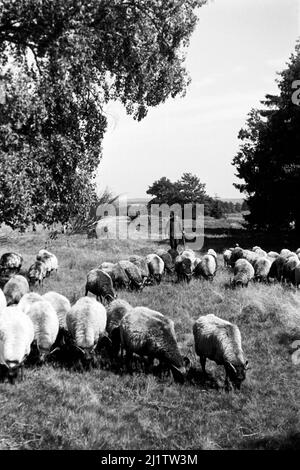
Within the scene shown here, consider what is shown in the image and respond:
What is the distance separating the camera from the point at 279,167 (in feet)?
120

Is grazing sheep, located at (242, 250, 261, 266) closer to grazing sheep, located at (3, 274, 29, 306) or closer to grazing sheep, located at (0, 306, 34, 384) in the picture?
grazing sheep, located at (3, 274, 29, 306)

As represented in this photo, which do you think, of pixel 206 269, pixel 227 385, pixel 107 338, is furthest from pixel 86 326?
pixel 206 269

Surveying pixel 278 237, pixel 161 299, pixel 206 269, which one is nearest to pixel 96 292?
pixel 161 299

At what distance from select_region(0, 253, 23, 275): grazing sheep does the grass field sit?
1058 centimetres

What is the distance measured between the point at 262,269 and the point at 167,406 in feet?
43.4

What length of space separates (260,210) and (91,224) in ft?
49.0

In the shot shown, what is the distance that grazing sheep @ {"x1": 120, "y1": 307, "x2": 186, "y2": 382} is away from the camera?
992 centimetres

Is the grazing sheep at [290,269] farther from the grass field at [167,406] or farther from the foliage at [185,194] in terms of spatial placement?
the foliage at [185,194]

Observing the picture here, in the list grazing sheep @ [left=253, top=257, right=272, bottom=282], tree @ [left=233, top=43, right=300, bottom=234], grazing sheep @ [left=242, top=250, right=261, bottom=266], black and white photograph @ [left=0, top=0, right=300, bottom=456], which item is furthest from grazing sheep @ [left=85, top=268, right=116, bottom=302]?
tree @ [left=233, top=43, right=300, bottom=234]

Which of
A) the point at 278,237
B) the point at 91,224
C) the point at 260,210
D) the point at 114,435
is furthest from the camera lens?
the point at 278,237

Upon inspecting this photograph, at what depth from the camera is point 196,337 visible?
10711 mm

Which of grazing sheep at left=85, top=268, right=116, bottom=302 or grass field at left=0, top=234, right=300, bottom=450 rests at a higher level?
grazing sheep at left=85, top=268, right=116, bottom=302

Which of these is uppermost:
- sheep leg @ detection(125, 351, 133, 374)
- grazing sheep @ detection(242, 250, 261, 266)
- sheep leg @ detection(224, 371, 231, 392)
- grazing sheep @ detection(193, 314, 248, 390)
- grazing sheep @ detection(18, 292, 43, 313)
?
grazing sheep @ detection(18, 292, 43, 313)
